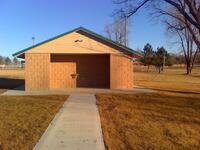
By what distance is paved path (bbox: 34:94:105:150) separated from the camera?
8.25 meters

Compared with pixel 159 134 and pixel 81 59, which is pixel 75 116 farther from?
pixel 81 59

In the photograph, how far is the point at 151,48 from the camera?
10656cm

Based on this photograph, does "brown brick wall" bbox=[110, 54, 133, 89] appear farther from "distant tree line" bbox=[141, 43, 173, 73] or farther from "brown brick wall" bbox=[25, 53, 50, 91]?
"distant tree line" bbox=[141, 43, 173, 73]

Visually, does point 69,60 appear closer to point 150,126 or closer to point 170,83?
point 170,83

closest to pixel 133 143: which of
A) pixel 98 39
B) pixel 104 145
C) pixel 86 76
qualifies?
pixel 104 145

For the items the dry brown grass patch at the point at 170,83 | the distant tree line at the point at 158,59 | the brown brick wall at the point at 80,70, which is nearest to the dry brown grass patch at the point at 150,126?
the brown brick wall at the point at 80,70

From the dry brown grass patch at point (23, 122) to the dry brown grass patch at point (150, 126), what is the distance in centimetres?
185

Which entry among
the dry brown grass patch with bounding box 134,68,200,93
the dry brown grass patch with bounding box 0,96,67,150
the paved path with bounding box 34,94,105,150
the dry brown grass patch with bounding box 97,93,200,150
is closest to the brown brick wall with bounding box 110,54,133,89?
the dry brown grass patch with bounding box 134,68,200,93

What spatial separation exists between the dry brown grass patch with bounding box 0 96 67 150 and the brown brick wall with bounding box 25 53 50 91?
8184 millimetres

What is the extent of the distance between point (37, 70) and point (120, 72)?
5.83 metres

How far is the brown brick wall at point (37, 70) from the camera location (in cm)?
2502

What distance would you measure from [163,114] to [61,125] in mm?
4539

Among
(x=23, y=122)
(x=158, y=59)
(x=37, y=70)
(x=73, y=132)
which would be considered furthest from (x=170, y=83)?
(x=158, y=59)

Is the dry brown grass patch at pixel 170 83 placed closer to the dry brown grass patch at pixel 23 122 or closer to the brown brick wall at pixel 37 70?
the brown brick wall at pixel 37 70
